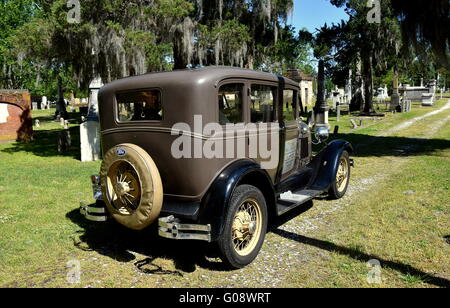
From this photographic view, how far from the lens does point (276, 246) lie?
14.8 ft

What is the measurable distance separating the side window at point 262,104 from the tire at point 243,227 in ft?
3.48

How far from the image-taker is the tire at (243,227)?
372cm

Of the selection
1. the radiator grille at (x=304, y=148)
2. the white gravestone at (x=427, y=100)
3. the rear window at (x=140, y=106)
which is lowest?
the radiator grille at (x=304, y=148)

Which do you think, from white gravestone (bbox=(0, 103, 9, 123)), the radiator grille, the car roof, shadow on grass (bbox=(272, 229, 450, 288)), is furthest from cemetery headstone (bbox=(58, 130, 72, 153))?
shadow on grass (bbox=(272, 229, 450, 288))

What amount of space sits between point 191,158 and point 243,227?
100cm

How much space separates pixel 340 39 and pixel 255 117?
23954 millimetres

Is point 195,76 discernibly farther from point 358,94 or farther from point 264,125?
point 358,94

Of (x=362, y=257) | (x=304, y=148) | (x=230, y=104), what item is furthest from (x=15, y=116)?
(x=362, y=257)

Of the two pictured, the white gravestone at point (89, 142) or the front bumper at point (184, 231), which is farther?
the white gravestone at point (89, 142)

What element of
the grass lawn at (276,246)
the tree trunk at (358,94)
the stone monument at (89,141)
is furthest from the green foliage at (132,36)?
the tree trunk at (358,94)

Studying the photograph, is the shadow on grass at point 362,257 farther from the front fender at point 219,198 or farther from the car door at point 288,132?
the front fender at point 219,198

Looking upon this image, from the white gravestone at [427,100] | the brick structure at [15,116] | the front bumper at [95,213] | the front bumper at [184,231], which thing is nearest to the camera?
the front bumper at [184,231]

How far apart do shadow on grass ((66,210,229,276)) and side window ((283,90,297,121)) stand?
7.45 feet

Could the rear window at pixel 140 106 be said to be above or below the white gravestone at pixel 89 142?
above
